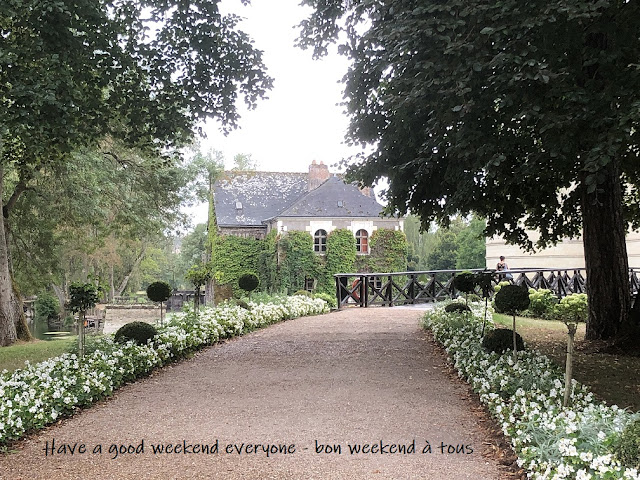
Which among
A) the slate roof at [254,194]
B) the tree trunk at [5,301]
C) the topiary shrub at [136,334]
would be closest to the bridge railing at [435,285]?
the tree trunk at [5,301]

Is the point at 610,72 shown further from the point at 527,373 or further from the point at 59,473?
the point at 59,473

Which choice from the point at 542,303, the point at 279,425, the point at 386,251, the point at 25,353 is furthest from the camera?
the point at 386,251

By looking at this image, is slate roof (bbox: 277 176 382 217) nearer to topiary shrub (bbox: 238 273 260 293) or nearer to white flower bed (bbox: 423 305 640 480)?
topiary shrub (bbox: 238 273 260 293)

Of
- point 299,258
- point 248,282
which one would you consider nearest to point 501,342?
point 248,282

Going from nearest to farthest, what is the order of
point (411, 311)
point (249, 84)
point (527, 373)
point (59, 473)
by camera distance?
point (59, 473) < point (527, 373) < point (249, 84) < point (411, 311)

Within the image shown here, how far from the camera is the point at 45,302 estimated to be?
38000 mm

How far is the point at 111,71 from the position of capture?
9.10 meters

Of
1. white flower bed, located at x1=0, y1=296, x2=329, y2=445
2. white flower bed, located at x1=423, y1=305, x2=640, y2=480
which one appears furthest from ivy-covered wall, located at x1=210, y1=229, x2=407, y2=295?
white flower bed, located at x1=423, y1=305, x2=640, y2=480

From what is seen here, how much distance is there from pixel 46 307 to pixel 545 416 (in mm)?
39167

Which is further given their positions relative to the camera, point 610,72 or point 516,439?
point 610,72

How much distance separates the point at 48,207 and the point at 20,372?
9353mm

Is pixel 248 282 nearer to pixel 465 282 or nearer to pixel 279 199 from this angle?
pixel 465 282

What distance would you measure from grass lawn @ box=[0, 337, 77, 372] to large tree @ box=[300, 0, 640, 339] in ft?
21.0

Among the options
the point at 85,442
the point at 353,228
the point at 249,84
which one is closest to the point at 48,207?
the point at 249,84
